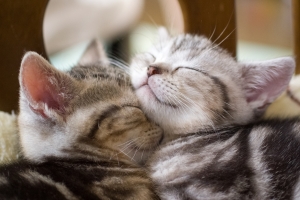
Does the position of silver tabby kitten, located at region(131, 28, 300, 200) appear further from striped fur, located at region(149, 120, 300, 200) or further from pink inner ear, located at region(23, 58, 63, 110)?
pink inner ear, located at region(23, 58, 63, 110)

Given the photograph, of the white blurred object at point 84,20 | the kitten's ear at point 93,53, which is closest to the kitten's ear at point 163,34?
the kitten's ear at point 93,53

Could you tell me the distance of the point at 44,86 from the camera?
2.73 ft

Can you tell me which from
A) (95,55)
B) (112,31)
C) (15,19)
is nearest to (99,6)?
(112,31)

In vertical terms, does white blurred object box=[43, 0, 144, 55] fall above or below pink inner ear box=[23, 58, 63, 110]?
above

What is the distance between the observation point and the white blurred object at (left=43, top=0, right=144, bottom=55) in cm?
216

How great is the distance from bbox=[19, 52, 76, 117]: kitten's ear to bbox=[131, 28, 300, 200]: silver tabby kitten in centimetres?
21

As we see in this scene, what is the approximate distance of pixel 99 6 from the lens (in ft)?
7.78

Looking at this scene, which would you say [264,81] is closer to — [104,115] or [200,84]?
[200,84]

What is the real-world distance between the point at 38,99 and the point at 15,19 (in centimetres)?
33

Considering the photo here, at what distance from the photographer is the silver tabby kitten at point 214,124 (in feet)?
2.72

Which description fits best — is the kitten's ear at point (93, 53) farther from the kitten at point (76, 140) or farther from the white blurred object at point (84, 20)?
the white blurred object at point (84, 20)

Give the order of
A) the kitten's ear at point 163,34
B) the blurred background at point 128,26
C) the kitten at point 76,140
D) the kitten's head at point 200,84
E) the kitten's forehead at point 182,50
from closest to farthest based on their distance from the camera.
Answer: the kitten at point 76,140
the kitten's head at point 200,84
the kitten's forehead at point 182,50
the kitten's ear at point 163,34
the blurred background at point 128,26

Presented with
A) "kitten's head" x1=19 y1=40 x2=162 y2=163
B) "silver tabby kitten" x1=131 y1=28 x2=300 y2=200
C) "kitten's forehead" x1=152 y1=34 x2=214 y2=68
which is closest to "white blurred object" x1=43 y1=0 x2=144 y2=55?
"kitten's forehead" x1=152 y1=34 x2=214 y2=68

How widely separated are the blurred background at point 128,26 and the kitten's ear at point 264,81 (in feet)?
1.11
